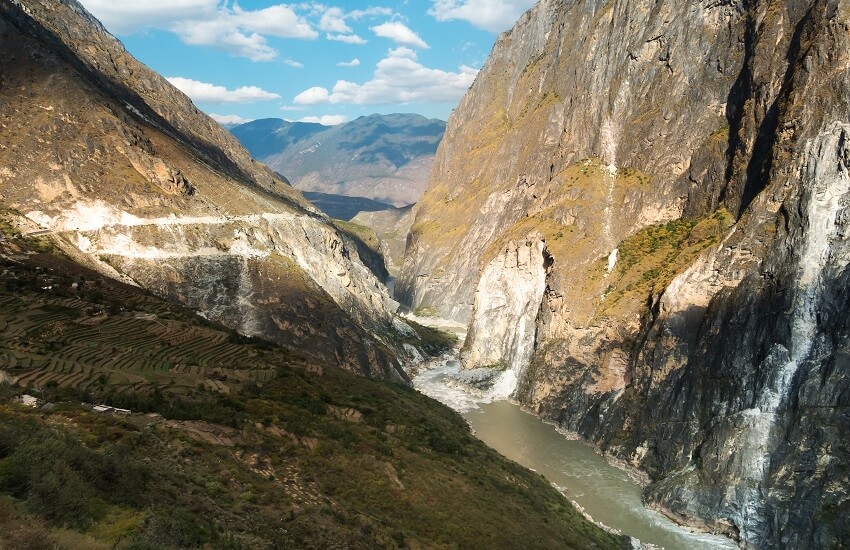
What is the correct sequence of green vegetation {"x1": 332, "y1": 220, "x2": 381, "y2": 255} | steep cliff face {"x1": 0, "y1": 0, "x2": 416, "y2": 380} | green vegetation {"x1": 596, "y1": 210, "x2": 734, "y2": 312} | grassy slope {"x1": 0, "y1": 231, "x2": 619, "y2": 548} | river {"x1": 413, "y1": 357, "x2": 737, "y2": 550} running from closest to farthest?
grassy slope {"x1": 0, "y1": 231, "x2": 619, "y2": 548}
river {"x1": 413, "y1": 357, "x2": 737, "y2": 550}
green vegetation {"x1": 596, "y1": 210, "x2": 734, "y2": 312}
steep cliff face {"x1": 0, "y1": 0, "x2": 416, "y2": 380}
green vegetation {"x1": 332, "y1": 220, "x2": 381, "y2": 255}

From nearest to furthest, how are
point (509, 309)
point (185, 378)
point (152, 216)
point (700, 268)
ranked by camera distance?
point (185, 378), point (700, 268), point (152, 216), point (509, 309)

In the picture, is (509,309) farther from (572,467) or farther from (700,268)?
(700,268)

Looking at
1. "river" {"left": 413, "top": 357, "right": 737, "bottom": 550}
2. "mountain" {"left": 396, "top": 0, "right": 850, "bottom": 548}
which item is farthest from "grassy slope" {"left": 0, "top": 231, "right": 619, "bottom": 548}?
"mountain" {"left": 396, "top": 0, "right": 850, "bottom": 548}

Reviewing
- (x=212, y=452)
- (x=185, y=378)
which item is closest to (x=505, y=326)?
(x=185, y=378)

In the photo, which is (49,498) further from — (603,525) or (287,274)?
(287,274)

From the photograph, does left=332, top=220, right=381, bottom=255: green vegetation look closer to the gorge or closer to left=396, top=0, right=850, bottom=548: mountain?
the gorge

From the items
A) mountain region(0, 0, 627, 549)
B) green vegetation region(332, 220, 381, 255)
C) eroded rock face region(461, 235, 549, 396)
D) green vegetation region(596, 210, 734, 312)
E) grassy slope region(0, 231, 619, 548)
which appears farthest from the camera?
green vegetation region(332, 220, 381, 255)

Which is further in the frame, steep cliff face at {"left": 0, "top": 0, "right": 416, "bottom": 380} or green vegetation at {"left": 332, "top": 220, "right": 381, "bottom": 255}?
green vegetation at {"left": 332, "top": 220, "right": 381, "bottom": 255}
